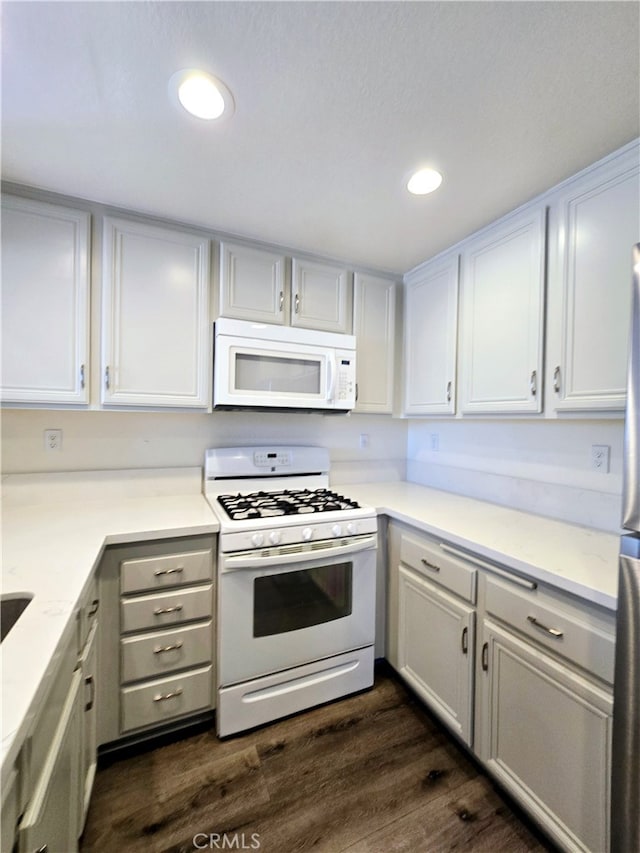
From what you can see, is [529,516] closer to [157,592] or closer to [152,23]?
[157,592]

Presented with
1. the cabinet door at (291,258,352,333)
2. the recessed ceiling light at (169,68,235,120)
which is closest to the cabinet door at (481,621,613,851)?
the cabinet door at (291,258,352,333)

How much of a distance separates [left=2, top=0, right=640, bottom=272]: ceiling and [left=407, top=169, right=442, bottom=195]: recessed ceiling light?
4 centimetres

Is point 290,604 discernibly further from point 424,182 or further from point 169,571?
point 424,182

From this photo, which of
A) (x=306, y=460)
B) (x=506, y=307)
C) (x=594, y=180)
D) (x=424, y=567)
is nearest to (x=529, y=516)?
(x=424, y=567)

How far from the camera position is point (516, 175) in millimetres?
1342

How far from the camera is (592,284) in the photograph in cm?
128

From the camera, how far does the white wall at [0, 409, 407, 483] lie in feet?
5.61

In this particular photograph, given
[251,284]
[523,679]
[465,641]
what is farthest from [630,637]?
[251,284]

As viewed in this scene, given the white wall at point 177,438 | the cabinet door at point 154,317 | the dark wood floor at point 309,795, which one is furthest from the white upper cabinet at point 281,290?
the dark wood floor at point 309,795

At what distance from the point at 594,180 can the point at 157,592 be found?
7.50ft

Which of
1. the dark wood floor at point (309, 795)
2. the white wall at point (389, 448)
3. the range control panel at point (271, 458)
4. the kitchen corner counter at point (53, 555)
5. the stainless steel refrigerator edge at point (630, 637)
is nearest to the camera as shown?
the kitchen corner counter at point (53, 555)

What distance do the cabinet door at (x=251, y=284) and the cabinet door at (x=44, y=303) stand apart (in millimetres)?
613

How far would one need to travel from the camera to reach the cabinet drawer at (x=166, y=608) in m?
1.38

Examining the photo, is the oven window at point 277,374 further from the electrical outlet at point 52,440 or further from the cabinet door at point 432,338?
the electrical outlet at point 52,440
